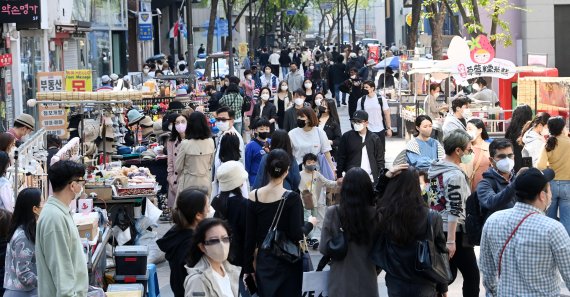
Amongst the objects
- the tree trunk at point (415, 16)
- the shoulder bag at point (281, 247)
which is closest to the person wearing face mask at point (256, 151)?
the shoulder bag at point (281, 247)

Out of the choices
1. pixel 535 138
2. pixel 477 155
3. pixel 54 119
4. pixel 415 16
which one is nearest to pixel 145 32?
pixel 415 16

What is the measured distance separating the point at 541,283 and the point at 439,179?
2768 millimetres

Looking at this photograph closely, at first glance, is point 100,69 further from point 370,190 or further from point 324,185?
point 370,190

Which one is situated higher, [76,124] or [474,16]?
[474,16]

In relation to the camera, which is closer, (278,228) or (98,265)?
(278,228)

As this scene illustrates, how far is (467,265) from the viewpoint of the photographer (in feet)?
30.4

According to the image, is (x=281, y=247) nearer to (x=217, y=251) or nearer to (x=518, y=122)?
(x=217, y=251)

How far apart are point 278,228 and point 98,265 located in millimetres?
1964

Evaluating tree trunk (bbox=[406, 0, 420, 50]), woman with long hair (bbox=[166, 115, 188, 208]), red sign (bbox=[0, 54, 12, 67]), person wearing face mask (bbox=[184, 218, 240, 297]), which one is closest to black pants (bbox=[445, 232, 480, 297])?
person wearing face mask (bbox=[184, 218, 240, 297])

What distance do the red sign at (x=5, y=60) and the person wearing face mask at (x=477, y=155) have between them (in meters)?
12.6

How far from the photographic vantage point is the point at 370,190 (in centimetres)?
773

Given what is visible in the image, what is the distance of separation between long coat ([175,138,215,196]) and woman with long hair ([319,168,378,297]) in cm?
532

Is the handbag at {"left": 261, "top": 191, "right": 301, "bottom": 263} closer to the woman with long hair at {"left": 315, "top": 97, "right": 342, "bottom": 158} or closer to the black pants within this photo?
the black pants

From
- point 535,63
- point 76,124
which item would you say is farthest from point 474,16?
point 76,124
